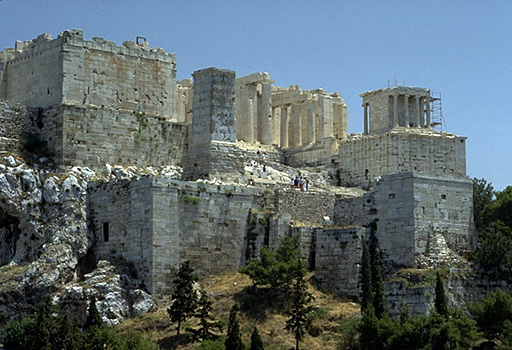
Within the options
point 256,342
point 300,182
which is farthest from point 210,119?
point 256,342

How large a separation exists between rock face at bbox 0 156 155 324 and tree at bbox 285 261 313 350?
6.77 metres

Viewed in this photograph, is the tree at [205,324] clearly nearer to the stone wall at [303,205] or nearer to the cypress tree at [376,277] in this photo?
the cypress tree at [376,277]

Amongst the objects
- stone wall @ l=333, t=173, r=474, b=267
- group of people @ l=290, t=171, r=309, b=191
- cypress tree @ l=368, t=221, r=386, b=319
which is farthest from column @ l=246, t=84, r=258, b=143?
cypress tree @ l=368, t=221, r=386, b=319

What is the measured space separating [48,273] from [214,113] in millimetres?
10769

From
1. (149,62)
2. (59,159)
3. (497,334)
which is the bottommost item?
(497,334)

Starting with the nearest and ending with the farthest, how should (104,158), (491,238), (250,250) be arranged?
(491,238) < (250,250) < (104,158)

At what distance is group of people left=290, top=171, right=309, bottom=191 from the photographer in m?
61.3

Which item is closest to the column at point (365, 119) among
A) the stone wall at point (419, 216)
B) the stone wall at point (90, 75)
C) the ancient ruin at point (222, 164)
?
the ancient ruin at point (222, 164)

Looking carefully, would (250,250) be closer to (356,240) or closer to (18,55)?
(356,240)

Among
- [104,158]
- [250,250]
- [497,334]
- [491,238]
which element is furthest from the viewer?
[104,158]

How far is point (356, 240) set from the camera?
52938 mm

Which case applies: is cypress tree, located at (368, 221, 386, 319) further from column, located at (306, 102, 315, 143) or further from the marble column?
column, located at (306, 102, 315, 143)

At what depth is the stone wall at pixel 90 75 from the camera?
6219 cm

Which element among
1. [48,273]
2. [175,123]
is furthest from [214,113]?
[48,273]
